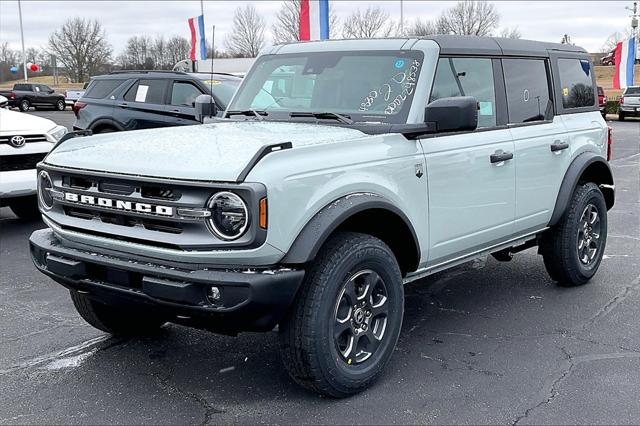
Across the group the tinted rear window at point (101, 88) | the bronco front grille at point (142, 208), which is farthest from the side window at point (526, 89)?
the tinted rear window at point (101, 88)

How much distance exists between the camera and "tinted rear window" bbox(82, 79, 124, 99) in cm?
1155

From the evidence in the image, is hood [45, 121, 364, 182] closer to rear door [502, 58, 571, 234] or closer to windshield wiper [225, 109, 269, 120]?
windshield wiper [225, 109, 269, 120]

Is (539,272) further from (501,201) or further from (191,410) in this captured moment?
(191,410)

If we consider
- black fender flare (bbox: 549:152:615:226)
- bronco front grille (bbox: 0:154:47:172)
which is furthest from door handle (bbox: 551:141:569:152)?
bronco front grille (bbox: 0:154:47:172)

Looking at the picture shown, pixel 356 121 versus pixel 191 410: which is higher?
pixel 356 121

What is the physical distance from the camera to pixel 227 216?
3174 millimetres

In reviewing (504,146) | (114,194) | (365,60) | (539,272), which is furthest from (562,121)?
(114,194)

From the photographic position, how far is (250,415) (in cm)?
347

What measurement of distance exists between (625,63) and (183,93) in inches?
1042

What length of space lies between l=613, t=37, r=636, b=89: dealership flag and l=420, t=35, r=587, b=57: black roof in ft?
92.2

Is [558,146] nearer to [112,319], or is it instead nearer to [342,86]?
[342,86]

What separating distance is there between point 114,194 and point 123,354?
1.28 meters

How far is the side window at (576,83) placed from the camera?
5.67 m

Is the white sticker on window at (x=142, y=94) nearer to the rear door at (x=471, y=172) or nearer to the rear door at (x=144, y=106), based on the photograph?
the rear door at (x=144, y=106)
